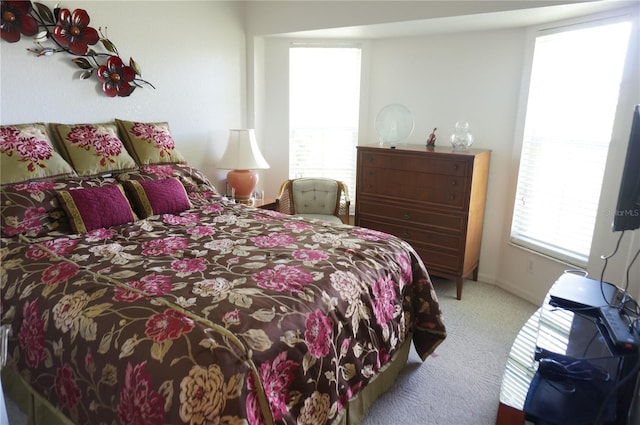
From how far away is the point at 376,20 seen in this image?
10.8 feet

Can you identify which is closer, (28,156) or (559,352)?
(559,352)

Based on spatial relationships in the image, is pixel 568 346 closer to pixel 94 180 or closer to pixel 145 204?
pixel 145 204

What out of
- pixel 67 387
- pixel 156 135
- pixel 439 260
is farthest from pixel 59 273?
pixel 439 260

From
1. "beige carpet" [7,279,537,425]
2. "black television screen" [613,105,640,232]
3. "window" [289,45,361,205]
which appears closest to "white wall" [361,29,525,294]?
"window" [289,45,361,205]

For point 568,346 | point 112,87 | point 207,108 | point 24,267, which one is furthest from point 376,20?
point 24,267

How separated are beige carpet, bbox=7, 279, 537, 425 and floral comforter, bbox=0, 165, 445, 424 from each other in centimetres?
20

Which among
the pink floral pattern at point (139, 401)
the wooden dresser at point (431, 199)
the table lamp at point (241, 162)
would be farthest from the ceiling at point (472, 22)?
the pink floral pattern at point (139, 401)

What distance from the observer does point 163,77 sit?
3352 millimetres

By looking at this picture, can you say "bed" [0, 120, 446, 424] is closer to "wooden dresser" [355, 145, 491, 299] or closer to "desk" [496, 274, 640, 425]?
"desk" [496, 274, 640, 425]

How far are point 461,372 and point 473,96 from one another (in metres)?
2.20

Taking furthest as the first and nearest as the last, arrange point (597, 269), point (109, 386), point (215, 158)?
point (215, 158)
point (597, 269)
point (109, 386)

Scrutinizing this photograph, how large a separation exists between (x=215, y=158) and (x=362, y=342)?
2.51 metres

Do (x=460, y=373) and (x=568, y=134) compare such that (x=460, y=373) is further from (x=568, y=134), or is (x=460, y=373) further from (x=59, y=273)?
(x=59, y=273)

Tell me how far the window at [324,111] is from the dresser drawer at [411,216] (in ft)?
2.02
